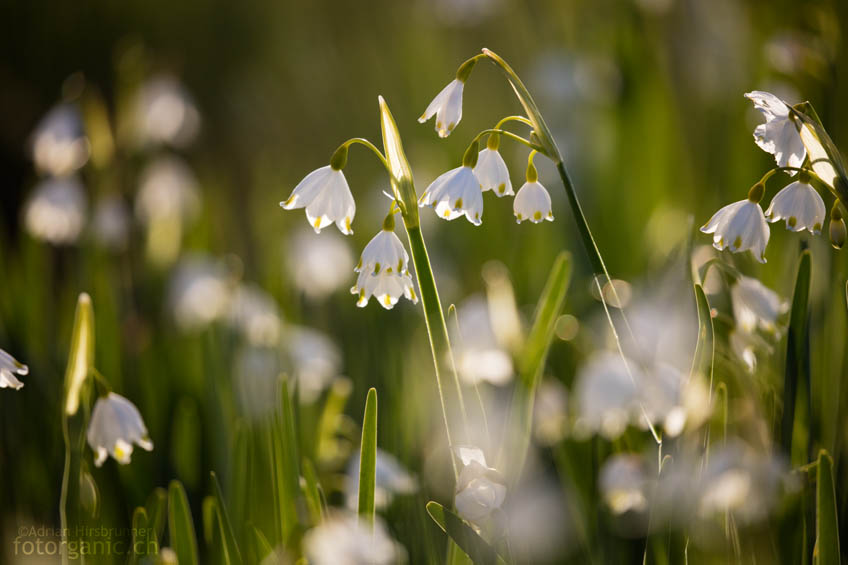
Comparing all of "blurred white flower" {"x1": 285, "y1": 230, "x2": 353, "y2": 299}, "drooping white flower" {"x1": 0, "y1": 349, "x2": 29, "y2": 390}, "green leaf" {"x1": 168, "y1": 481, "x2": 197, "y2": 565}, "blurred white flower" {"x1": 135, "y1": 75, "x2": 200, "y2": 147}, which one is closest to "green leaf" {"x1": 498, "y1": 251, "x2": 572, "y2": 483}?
"green leaf" {"x1": 168, "y1": 481, "x2": 197, "y2": 565}

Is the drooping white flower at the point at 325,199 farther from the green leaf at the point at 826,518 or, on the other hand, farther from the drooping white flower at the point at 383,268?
the green leaf at the point at 826,518

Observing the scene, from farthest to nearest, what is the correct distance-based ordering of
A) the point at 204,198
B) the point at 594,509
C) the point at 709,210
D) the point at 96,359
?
the point at 204,198 → the point at 709,210 → the point at 96,359 → the point at 594,509

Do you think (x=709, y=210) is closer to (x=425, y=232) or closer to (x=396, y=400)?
(x=425, y=232)

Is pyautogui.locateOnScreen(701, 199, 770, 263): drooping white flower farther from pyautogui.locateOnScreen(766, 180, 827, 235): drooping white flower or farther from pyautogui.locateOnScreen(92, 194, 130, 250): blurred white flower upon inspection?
pyautogui.locateOnScreen(92, 194, 130, 250): blurred white flower

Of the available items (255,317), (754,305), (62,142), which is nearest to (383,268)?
(754,305)

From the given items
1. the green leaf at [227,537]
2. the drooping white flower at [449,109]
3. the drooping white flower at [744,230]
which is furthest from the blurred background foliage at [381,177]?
the drooping white flower at [449,109]

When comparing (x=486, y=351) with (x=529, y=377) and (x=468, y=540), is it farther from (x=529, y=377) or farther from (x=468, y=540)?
(x=468, y=540)

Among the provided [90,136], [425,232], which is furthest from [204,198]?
[425,232]
